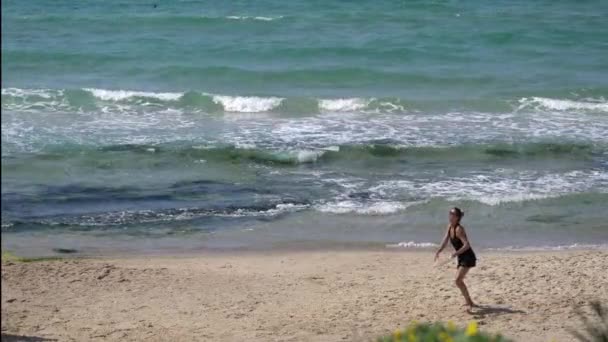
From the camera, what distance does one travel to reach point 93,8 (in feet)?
132

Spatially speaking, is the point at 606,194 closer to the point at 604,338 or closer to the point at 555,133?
the point at 555,133

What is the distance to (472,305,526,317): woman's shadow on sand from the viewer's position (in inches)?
494

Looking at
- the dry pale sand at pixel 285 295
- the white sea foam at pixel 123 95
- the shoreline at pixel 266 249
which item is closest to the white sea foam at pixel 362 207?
the shoreline at pixel 266 249

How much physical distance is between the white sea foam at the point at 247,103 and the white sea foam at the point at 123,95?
115cm

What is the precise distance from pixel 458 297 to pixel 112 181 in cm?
855

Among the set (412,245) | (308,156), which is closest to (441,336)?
(412,245)

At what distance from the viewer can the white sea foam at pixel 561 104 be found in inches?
1053

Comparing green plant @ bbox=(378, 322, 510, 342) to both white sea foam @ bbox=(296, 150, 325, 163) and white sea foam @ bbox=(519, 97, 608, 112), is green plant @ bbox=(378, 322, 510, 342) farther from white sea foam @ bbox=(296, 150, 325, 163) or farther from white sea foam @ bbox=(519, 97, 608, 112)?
white sea foam @ bbox=(519, 97, 608, 112)

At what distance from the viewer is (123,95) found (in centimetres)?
2742

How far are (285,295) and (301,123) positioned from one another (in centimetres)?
1198

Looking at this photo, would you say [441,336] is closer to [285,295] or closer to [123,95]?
[285,295]

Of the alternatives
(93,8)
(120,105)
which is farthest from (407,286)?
(93,8)

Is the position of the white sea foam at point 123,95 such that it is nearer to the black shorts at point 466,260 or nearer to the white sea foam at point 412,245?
the white sea foam at point 412,245

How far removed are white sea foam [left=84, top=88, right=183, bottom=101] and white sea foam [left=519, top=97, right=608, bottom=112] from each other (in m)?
8.89
